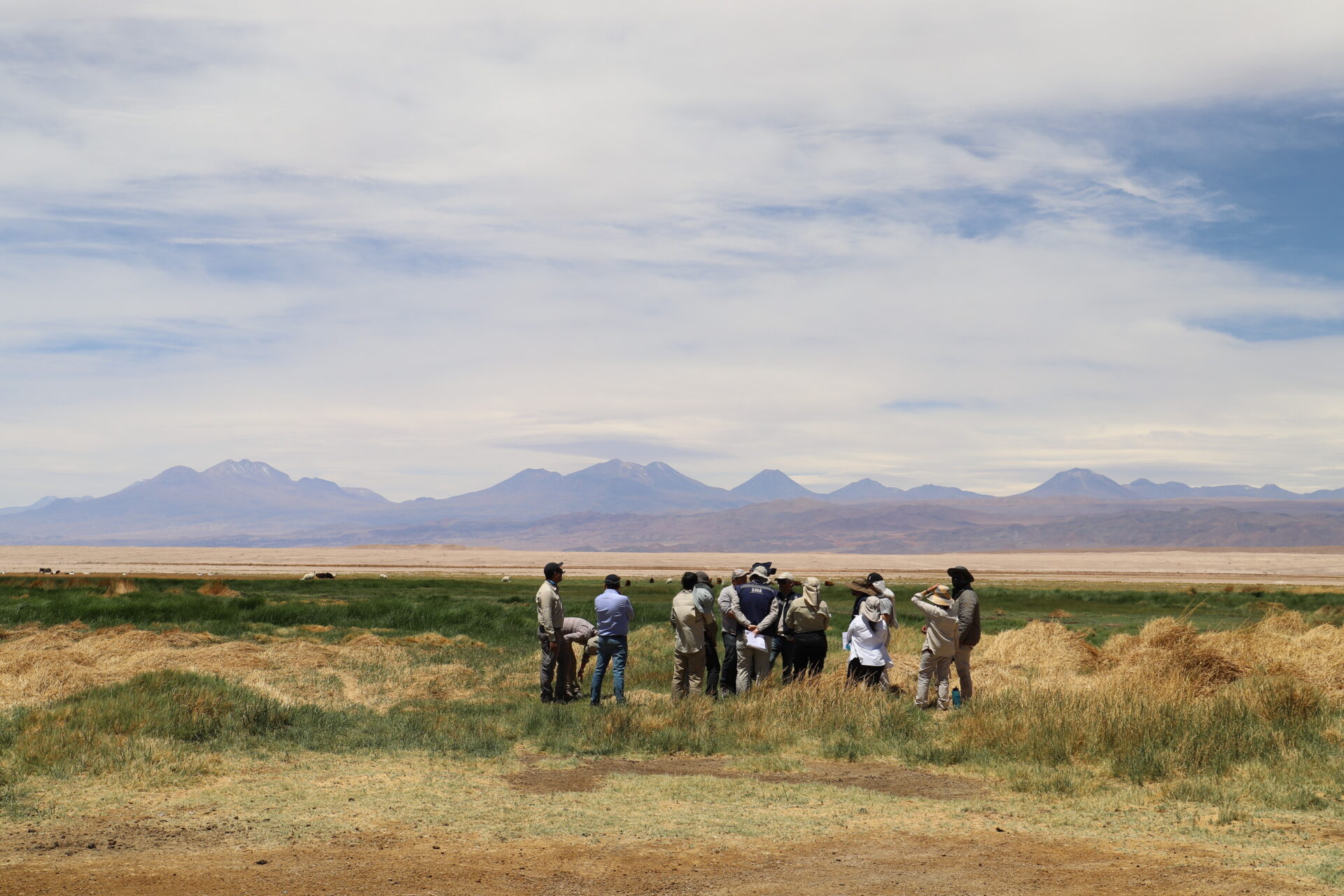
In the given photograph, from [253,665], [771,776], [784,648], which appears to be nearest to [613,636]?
[784,648]

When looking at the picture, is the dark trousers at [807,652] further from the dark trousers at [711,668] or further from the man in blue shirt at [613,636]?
the man in blue shirt at [613,636]

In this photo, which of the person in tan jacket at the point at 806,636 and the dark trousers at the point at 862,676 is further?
the person in tan jacket at the point at 806,636

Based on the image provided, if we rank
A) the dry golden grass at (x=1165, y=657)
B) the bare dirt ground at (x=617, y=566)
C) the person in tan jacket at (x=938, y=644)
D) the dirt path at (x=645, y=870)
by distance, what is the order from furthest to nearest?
the bare dirt ground at (x=617, y=566)
the dry golden grass at (x=1165, y=657)
the person in tan jacket at (x=938, y=644)
the dirt path at (x=645, y=870)

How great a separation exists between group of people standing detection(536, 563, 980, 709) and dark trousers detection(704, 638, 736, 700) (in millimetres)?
21

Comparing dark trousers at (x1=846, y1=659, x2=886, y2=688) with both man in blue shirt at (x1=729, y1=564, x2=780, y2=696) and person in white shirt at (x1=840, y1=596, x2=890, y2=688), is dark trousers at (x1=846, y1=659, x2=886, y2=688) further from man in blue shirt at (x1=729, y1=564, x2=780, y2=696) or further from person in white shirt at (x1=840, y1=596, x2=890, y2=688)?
man in blue shirt at (x1=729, y1=564, x2=780, y2=696)

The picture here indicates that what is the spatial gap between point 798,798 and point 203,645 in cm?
1663

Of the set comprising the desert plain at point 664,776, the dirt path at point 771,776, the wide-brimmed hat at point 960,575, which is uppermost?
the wide-brimmed hat at point 960,575

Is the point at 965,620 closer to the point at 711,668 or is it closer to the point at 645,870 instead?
the point at 711,668

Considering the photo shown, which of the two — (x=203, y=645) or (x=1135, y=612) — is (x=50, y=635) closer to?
(x=203, y=645)

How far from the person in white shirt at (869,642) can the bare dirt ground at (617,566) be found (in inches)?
2875

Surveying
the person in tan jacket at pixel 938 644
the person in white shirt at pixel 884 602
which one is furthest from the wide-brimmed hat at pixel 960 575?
the person in white shirt at pixel 884 602

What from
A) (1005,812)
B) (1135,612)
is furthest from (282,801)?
(1135,612)

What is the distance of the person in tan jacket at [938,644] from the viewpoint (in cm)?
1472

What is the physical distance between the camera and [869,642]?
15875 millimetres
